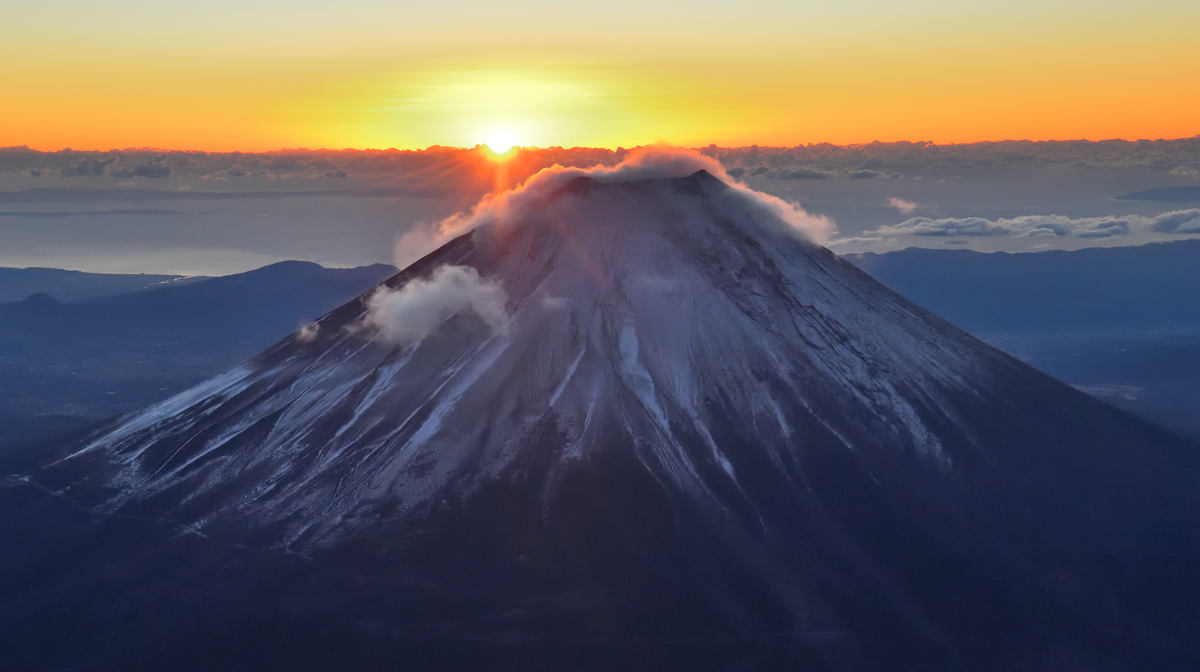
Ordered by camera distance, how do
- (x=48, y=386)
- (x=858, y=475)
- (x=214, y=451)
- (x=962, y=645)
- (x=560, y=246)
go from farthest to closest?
(x=48, y=386), (x=560, y=246), (x=214, y=451), (x=858, y=475), (x=962, y=645)

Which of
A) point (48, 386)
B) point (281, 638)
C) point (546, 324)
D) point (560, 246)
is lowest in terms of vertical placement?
point (48, 386)

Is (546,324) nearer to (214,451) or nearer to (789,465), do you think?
→ (789,465)

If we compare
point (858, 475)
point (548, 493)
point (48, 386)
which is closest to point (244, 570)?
point (548, 493)

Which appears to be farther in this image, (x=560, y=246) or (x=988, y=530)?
(x=560, y=246)

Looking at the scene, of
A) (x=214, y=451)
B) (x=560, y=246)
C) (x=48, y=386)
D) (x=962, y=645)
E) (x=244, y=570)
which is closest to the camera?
(x=962, y=645)

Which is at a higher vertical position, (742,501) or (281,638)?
(742,501)

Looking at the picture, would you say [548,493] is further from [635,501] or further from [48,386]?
[48,386]

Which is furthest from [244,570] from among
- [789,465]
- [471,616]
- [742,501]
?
[789,465]
